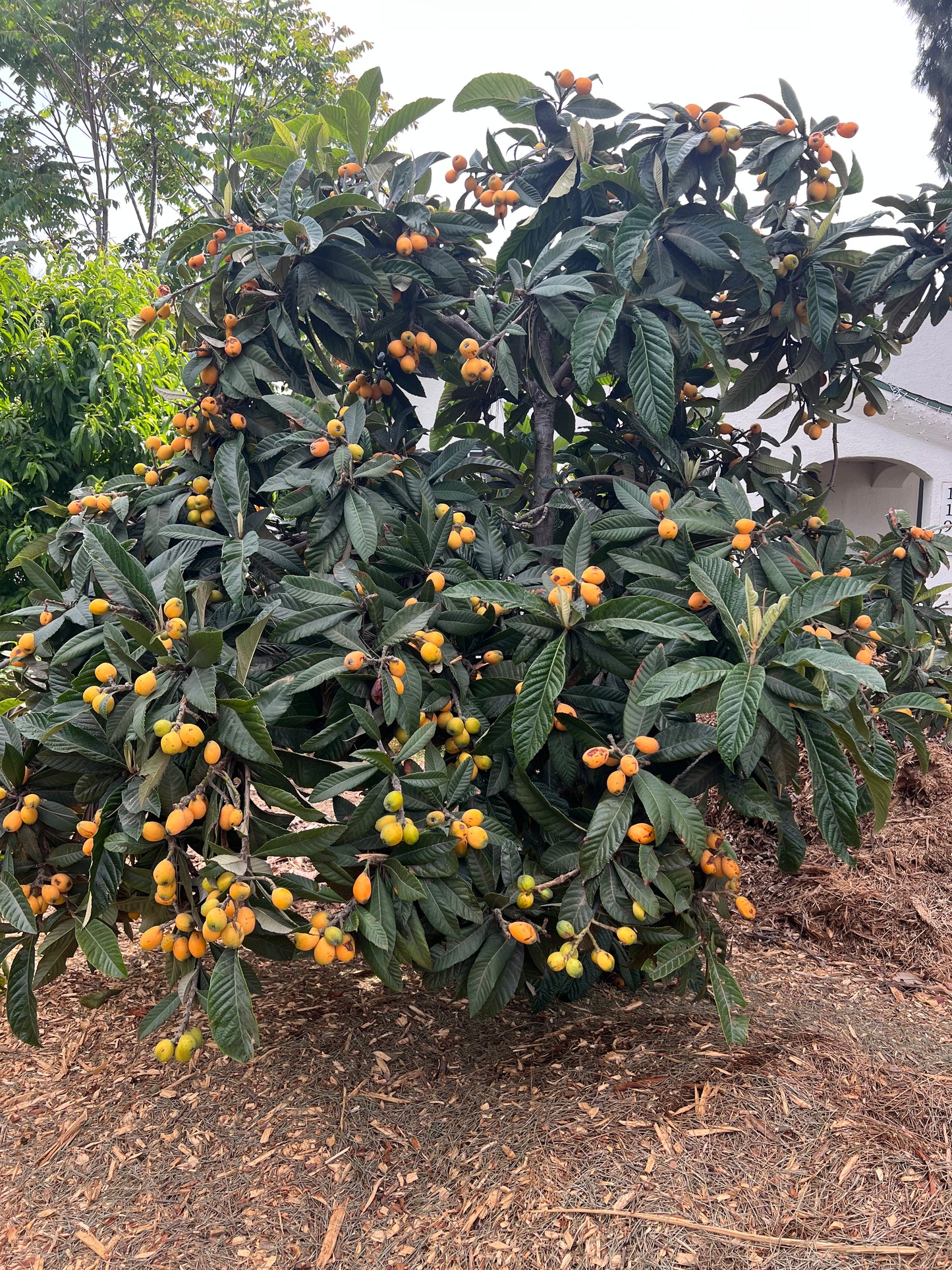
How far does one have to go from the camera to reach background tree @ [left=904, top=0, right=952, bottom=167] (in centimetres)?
1212

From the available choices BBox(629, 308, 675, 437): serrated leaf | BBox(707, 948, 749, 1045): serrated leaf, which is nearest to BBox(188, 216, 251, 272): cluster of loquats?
BBox(629, 308, 675, 437): serrated leaf

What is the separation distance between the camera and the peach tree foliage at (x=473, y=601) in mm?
1523

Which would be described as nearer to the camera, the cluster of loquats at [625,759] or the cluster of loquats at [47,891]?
the cluster of loquats at [625,759]

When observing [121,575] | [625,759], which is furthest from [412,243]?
[625,759]

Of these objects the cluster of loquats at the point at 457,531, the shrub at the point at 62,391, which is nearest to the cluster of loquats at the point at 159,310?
the cluster of loquats at the point at 457,531

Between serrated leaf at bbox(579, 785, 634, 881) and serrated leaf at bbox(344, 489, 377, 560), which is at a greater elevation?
serrated leaf at bbox(344, 489, 377, 560)

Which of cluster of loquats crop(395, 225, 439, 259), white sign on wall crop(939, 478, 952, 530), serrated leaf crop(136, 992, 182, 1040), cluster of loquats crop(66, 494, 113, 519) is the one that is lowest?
serrated leaf crop(136, 992, 182, 1040)

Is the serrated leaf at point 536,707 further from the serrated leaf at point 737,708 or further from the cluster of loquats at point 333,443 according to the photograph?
the cluster of loquats at point 333,443

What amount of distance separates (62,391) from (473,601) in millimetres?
3223

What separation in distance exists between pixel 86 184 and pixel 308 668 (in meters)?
16.1

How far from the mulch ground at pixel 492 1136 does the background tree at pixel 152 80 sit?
13.1 m

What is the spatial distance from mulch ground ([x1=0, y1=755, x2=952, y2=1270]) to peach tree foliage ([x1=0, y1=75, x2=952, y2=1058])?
31cm

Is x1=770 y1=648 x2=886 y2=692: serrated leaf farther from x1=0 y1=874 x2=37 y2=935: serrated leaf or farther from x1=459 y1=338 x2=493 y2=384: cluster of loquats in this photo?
x1=0 y1=874 x2=37 y2=935: serrated leaf

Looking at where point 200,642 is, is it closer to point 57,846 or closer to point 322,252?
point 57,846
